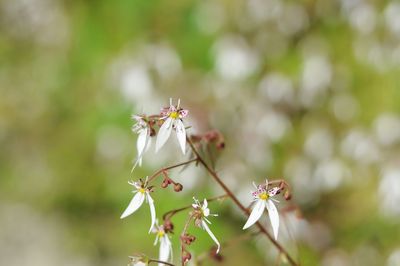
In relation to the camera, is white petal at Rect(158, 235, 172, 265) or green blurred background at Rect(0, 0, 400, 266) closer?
white petal at Rect(158, 235, 172, 265)

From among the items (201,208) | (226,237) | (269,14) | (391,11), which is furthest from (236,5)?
(201,208)

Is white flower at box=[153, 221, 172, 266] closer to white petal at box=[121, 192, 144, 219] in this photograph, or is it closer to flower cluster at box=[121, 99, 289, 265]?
flower cluster at box=[121, 99, 289, 265]

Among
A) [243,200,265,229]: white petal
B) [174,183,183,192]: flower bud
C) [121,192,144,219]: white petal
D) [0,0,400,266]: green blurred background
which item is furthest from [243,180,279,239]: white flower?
[0,0,400,266]: green blurred background

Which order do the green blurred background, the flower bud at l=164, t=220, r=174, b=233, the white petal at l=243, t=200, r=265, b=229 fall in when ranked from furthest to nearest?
the green blurred background < the flower bud at l=164, t=220, r=174, b=233 < the white petal at l=243, t=200, r=265, b=229

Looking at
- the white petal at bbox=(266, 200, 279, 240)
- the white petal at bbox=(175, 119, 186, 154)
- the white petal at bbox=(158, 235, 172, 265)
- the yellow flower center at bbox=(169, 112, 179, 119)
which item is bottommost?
the white petal at bbox=(266, 200, 279, 240)

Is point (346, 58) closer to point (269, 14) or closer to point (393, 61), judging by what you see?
point (393, 61)

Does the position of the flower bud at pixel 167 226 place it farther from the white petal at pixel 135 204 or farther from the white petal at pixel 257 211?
the white petal at pixel 257 211

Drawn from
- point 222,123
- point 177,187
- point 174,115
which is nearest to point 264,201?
point 177,187
